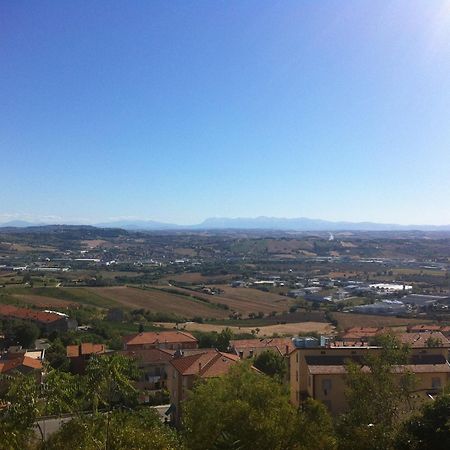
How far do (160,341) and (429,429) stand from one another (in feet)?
122

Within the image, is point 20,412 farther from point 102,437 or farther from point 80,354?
point 80,354

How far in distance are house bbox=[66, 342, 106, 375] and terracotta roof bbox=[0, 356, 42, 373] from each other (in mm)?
3233

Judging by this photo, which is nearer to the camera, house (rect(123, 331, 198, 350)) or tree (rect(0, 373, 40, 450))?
tree (rect(0, 373, 40, 450))

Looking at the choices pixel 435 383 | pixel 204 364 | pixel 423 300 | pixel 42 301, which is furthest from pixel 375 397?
pixel 423 300

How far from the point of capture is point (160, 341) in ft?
165

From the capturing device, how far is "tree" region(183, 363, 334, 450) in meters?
13.0

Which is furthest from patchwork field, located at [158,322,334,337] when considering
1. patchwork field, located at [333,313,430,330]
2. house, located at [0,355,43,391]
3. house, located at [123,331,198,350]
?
house, located at [0,355,43,391]

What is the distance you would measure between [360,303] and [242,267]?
72570mm

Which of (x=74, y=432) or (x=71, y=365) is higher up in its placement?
(x=74, y=432)

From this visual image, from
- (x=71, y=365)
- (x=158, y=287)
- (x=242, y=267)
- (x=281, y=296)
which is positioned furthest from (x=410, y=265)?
(x=71, y=365)

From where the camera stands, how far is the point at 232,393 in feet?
55.1

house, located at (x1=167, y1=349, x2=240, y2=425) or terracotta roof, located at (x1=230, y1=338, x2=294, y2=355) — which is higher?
house, located at (x1=167, y1=349, x2=240, y2=425)

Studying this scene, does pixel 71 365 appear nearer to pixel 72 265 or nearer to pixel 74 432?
pixel 74 432

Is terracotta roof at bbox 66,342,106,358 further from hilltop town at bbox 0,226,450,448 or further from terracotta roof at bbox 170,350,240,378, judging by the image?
terracotta roof at bbox 170,350,240,378
